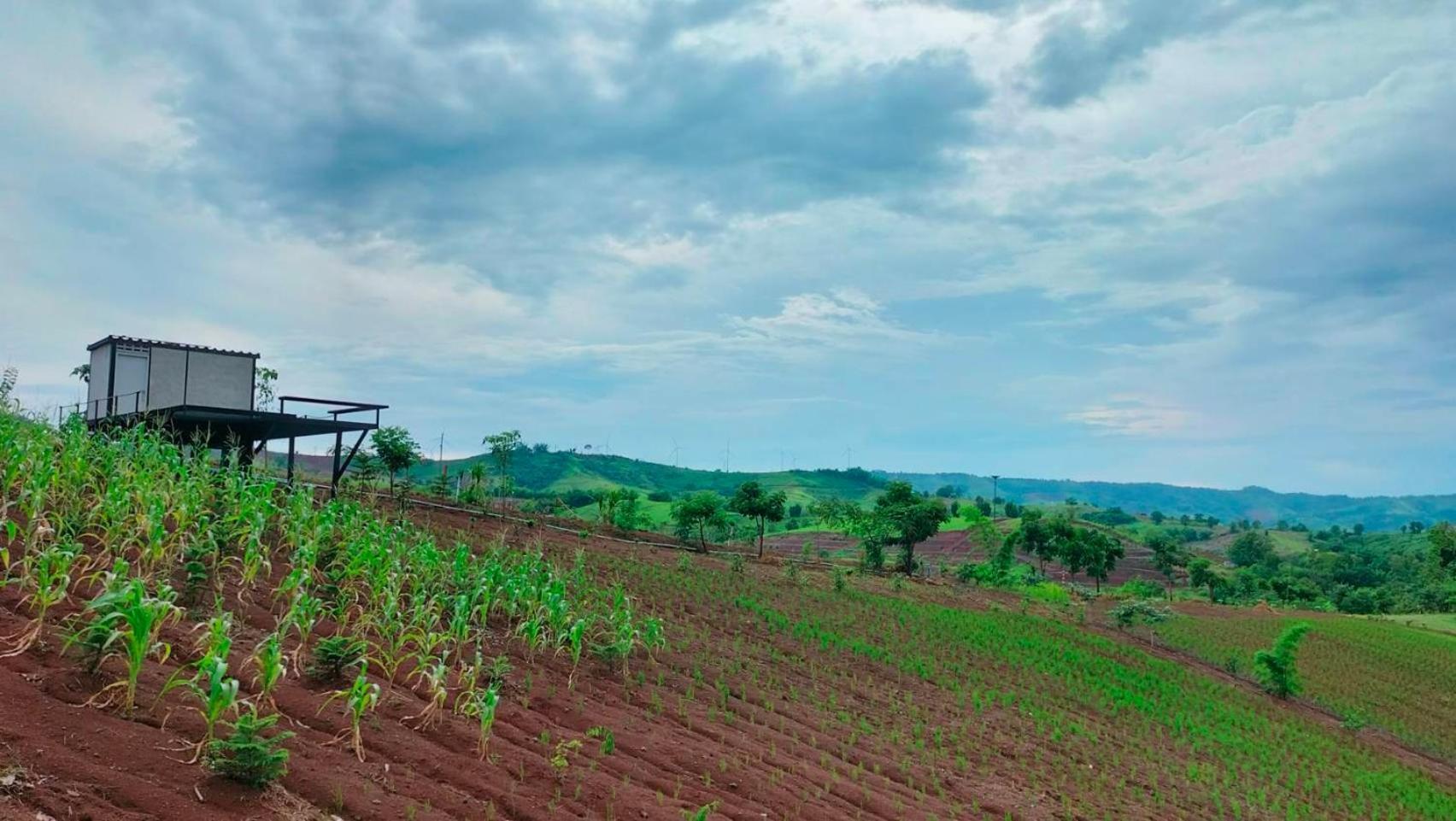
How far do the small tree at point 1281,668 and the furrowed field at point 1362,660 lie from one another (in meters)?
1.59

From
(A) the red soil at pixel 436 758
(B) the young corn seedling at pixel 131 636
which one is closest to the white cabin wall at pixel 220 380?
(A) the red soil at pixel 436 758

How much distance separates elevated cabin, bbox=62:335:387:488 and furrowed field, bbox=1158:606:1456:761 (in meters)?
27.8

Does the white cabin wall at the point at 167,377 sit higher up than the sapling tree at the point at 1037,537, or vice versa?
the white cabin wall at the point at 167,377

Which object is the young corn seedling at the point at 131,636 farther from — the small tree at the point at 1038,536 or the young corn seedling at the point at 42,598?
→ the small tree at the point at 1038,536

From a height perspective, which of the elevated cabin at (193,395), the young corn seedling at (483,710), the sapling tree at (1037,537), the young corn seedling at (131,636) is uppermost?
the elevated cabin at (193,395)

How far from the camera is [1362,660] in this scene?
Answer: 3488 cm

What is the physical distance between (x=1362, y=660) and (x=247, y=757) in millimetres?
41479

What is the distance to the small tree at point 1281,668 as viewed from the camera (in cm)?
2584

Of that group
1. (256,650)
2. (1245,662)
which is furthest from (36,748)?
(1245,662)

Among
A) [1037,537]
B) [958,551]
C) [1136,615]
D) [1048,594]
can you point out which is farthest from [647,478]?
[1136,615]

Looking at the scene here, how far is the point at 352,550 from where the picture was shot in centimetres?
944

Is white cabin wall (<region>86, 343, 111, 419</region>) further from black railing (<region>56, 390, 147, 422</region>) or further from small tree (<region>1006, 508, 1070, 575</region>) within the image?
small tree (<region>1006, 508, 1070, 575</region>)

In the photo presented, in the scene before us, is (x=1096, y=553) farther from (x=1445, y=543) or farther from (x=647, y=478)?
(x=647, y=478)

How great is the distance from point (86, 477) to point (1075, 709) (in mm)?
16918
